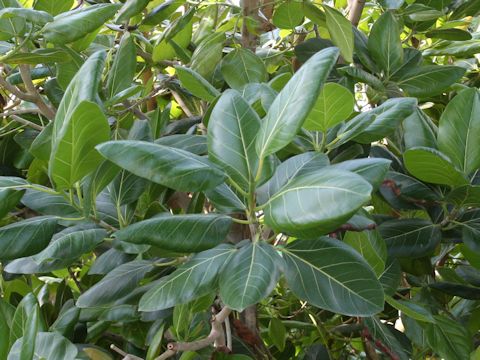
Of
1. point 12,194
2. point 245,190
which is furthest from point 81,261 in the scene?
point 245,190

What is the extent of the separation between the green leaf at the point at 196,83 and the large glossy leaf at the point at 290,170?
0.64 feet

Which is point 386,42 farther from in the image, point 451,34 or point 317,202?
point 317,202

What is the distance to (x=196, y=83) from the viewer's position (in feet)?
2.92

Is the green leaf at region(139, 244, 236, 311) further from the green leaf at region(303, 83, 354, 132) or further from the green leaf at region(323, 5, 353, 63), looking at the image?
the green leaf at region(323, 5, 353, 63)

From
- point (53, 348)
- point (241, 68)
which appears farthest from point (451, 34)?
point (53, 348)

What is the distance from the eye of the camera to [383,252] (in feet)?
2.88

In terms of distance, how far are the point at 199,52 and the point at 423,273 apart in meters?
0.51

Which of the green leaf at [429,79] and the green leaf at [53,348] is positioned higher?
the green leaf at [429,79]

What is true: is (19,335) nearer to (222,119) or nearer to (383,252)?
(222,119)

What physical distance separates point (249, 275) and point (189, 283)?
0.08m

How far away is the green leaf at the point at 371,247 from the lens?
0.85 m

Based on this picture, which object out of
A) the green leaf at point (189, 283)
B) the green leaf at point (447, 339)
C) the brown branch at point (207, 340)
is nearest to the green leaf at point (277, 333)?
the green leaf at point (447, 339)

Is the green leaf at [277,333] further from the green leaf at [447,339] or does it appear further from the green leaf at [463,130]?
the green leaf at [463,130]

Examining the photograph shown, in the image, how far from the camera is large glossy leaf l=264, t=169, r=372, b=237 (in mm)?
511
